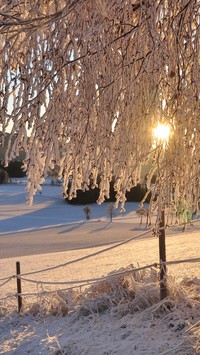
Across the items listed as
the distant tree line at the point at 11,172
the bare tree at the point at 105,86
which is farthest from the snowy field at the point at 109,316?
the distant tree line at the point at 11,172

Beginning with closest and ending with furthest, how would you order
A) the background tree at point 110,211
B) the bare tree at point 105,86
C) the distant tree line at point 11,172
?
the bare tree at point 105,86 < the background tree at point 110,211 < the distant tree line at point 11,172

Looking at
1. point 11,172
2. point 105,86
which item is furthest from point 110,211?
point 105,86

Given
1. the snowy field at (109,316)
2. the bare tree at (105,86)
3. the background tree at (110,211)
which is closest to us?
the bare tree at (105,86)

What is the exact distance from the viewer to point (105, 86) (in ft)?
8.96

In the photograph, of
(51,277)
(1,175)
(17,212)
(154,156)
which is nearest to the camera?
(154,156)

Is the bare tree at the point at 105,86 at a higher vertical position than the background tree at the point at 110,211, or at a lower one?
higher

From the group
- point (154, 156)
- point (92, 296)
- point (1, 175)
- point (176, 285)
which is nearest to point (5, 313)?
point (92, 296)

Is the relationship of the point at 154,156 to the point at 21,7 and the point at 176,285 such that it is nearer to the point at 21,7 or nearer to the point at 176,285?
the point at 21,7

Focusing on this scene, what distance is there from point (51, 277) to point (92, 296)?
11.3ft

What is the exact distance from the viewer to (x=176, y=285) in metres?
5.30

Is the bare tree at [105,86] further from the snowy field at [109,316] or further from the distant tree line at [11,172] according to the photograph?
the distant tree line at [11,172]

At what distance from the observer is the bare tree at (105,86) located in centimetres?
274

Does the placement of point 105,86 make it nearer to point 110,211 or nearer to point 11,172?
point 110,211

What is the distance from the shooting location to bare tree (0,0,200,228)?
274 cm
